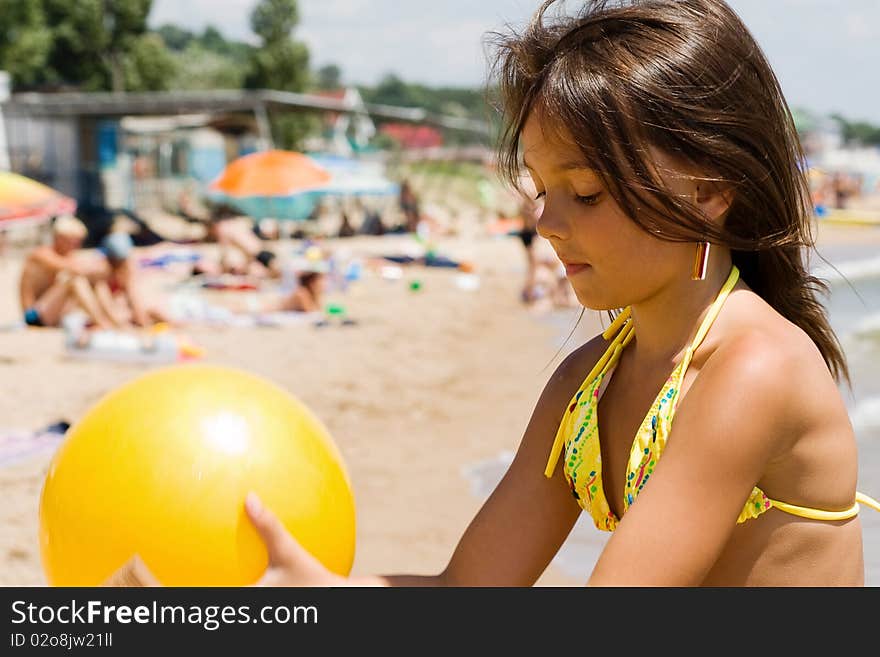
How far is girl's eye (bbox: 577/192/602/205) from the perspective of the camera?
1740 millimetres

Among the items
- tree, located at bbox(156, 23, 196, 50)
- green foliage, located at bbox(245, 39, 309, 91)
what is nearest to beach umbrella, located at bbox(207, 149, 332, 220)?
green foliage, located at bbox(245, 39, 309, 91)

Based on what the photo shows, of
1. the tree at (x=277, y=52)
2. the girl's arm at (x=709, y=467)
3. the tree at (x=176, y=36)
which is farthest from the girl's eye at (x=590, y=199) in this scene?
the tree at (x=176, y=36)

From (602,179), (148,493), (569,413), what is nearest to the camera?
(602,179)

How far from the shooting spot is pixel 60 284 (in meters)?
10.9

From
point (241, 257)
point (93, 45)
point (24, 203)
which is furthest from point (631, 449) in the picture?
point (93, 45)

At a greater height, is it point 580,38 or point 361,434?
point 580,38

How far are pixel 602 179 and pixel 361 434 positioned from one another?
593cm

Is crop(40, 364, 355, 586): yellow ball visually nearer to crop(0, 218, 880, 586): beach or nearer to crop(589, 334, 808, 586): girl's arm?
crop(0, 218, 880, 586): beach

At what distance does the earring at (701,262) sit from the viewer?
1.79 metres

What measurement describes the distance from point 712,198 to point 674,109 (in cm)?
17

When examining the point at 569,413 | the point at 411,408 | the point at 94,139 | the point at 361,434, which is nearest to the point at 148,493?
the point at 569,413

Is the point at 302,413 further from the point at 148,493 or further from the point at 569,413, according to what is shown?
the point at 569,413

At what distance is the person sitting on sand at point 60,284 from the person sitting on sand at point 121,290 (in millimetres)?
103

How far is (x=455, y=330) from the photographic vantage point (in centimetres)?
1302
